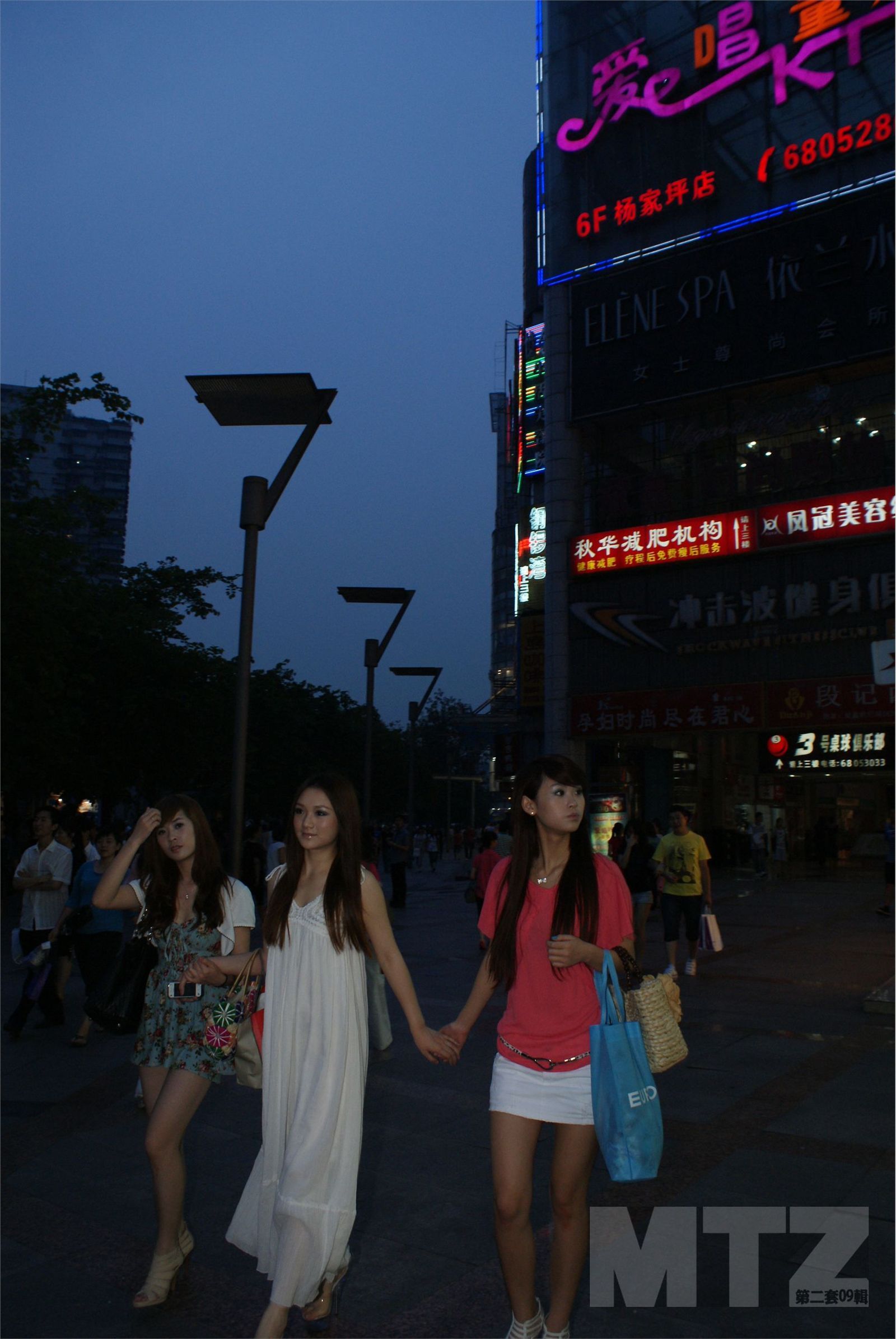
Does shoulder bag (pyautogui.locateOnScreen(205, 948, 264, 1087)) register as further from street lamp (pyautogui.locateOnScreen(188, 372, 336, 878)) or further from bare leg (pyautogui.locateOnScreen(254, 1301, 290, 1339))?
street lamp (pyautogui.locateOnScreen(188, 372, 336, 878))

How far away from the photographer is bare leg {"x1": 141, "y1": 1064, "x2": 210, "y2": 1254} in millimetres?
4066

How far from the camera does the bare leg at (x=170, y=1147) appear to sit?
13.3ft

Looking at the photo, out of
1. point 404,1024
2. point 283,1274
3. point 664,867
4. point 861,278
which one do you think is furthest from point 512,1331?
point 861,278

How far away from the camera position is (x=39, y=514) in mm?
21922

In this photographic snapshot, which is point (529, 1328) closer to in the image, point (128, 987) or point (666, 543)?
point (128, 987)

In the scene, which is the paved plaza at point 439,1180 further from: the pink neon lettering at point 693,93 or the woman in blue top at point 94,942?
the pink neon lettering at point 693,93

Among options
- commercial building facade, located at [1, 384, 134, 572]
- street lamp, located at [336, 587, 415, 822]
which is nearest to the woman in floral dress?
street lamp, located at [336, 587, 415, 822]

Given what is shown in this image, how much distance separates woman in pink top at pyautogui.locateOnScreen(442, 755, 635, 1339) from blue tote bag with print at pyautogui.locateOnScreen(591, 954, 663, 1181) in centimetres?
15

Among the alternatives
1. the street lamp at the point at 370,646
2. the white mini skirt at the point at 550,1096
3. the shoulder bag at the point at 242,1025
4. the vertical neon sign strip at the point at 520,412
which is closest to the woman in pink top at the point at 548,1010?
the white mini skirt at the point at 550,1096

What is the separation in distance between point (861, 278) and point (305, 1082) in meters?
28.5

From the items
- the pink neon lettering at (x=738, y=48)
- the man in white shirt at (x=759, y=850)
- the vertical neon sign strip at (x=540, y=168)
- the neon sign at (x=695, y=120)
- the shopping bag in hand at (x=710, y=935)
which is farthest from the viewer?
the vertical neon sign strip at (x=540, y=168)

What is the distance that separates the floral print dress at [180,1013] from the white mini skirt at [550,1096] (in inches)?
48.4

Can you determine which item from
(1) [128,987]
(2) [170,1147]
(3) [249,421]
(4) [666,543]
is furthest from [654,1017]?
(4) [666,543]

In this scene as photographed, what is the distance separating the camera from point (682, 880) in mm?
11852
